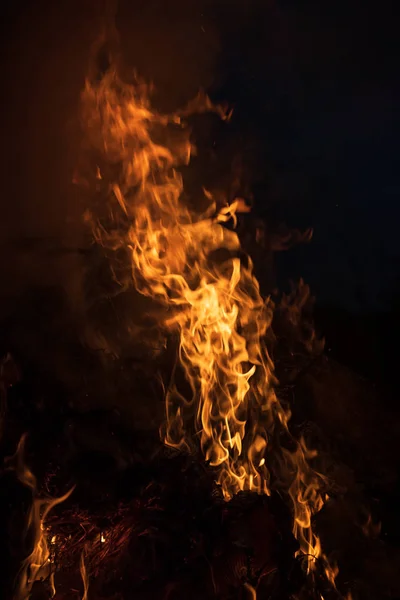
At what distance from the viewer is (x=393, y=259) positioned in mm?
5938

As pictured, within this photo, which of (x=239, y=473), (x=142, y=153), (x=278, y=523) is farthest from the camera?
(x=142, y=153)

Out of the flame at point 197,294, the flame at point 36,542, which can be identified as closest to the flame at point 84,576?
the flame at point 36,542

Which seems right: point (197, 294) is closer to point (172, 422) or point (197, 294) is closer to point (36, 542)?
point (172, 422)

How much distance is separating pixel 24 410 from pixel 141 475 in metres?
1.19

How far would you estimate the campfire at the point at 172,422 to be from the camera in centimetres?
354

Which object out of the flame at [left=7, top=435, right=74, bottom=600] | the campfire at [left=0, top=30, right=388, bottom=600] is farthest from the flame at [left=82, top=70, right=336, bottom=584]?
the flame at [left=7, top=435, right=74, bottom=600]

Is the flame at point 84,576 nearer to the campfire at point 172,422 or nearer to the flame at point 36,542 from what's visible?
the campfire at point 172,422

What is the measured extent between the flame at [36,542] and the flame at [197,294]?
4.78 feet

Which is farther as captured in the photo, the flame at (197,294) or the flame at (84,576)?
the flame at (197,294)

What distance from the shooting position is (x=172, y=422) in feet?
17.6

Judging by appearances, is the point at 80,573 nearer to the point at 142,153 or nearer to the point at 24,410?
the point at 24,410

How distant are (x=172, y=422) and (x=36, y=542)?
2.07 metres

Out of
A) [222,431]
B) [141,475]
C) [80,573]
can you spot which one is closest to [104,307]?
[222,431]

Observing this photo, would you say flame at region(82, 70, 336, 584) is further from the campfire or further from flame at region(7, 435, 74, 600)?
flame at region(7, 435, 74, 600)
